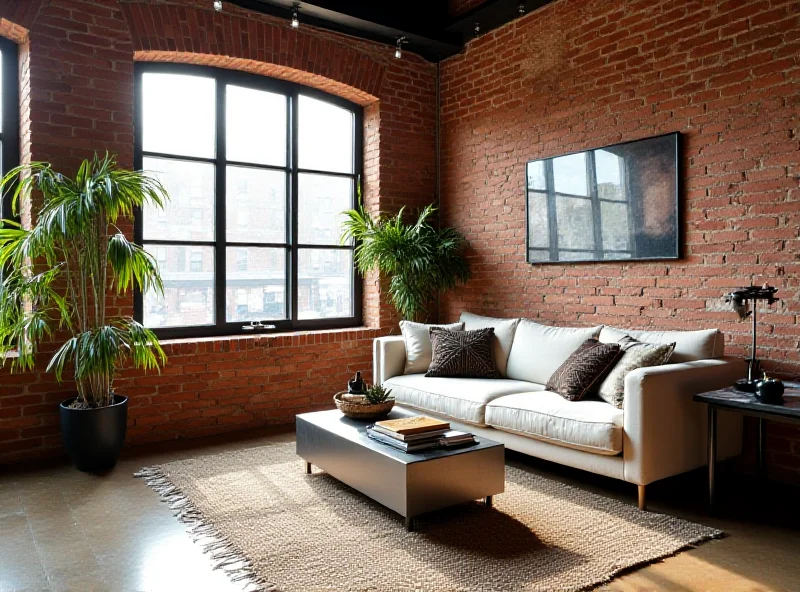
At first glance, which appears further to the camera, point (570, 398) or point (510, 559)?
point (570, 398)

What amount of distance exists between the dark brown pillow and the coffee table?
1.24m

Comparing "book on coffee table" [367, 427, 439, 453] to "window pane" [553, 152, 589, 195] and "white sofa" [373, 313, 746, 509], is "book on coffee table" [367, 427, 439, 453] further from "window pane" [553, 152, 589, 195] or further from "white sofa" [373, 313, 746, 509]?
"window pane" [553, 152, 589, 195]

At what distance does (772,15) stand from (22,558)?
15.5 ft

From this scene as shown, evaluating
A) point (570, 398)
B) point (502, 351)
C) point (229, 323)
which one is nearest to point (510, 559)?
point (570, 398)

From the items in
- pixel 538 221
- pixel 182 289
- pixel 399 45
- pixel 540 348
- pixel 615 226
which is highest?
pixel 399 45

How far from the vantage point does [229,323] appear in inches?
200

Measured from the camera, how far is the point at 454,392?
4070 mm

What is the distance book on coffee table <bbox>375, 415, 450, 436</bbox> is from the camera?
2992 mm

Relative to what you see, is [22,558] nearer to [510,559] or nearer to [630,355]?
[510,559]

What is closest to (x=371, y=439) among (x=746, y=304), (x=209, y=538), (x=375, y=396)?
(x=375, y=396)

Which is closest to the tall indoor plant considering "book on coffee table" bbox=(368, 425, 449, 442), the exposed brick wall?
the exposed brick wall

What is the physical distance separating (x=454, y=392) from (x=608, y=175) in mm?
1899

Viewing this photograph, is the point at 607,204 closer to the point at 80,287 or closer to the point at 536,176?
the point at 536,176

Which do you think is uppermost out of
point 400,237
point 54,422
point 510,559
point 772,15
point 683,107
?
point 772,15
